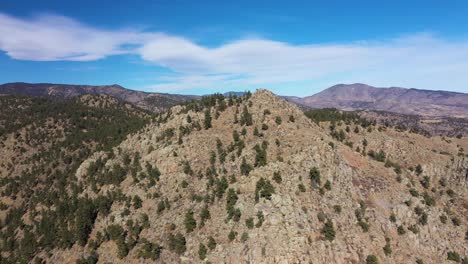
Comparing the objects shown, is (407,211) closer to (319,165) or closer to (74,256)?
(319,165)

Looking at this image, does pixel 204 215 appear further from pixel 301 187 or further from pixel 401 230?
pixel 401 230

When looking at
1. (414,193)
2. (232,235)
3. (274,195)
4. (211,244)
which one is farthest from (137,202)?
(414,193)

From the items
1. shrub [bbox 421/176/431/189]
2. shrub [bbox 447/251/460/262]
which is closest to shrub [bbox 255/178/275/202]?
shrub [bbox 447/251/460/262]

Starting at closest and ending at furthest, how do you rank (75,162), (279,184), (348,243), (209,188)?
(348,243), (279,184), (209,188), (75,162)

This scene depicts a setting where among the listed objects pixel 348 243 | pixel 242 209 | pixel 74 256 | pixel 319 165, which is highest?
pixel 319 165

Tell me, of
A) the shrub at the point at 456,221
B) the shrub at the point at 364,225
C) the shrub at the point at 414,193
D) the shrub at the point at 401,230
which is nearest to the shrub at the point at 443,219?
the shrub at the point at 456,221

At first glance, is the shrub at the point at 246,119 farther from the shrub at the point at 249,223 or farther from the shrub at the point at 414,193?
the shrub at the point at 414,193

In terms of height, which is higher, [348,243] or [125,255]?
[348,243]

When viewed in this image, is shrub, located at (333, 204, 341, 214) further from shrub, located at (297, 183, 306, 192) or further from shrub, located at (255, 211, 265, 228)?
shrub, located at (255, 211, 265, 228)

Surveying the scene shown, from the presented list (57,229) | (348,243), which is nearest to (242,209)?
(348,243)
